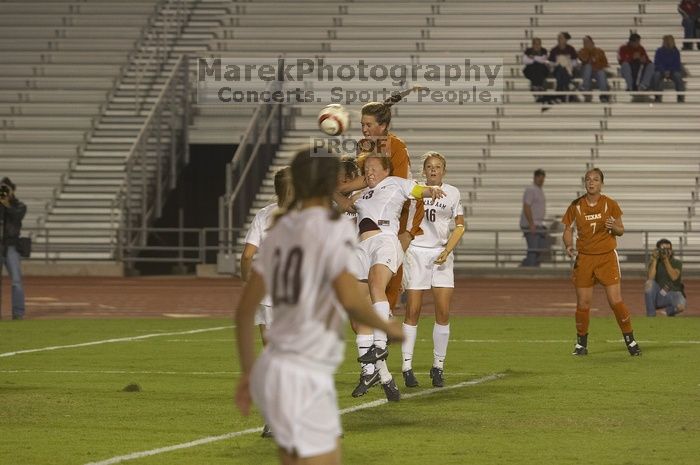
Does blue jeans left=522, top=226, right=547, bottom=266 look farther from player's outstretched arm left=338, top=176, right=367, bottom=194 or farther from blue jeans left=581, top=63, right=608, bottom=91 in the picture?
player's outstretched arm left=338, top=176, right=367, bottom=194

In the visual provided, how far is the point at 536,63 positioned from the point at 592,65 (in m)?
1.29

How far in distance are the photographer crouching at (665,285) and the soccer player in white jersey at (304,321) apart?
1569 cm

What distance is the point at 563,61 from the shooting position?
3375cm

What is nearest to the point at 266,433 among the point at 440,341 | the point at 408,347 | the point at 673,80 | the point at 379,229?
the point at 379,229

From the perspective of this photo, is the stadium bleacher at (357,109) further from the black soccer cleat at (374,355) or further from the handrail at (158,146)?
the black soccer cleat at (374,355)

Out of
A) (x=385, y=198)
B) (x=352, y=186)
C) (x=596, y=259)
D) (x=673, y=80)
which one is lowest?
(x=596, y=259)

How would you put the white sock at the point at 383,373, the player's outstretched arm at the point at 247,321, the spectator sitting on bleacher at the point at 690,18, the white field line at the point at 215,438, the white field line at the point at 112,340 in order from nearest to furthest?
1. the player's outstretched arm at the point at 247,321
2. the white field line at the point at 215,438
3. the white sock at the point at 383,373
4. the white field line at the point at 112,340
5. the spectator sitting on bleacher at the point at 690,18

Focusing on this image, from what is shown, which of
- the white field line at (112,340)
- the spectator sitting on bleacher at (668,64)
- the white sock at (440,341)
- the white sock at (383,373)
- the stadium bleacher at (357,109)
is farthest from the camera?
the spectator sitting on bleacher at (668,64)

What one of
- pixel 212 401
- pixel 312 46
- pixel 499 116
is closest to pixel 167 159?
pixel 312 46

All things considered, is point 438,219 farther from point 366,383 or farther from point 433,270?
point 366,383

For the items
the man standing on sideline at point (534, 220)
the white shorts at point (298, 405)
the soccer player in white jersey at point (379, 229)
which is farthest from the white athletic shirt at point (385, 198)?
the man standing on sideline at point (534, 220)

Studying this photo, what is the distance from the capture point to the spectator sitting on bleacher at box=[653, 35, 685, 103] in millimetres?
33531

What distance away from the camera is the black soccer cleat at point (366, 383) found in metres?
11.7

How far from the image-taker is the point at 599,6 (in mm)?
37781
